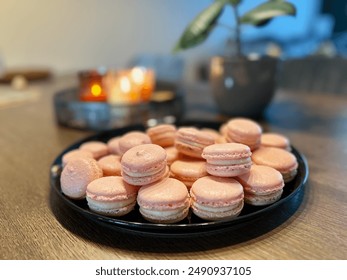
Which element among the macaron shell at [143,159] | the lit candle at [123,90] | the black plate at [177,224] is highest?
the lit candle at [123,90]

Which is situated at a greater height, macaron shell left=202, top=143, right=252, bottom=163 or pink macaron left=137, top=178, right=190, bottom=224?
macaron shell left=202, top=143, right=252, bottom=163

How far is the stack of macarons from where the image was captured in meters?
0.44

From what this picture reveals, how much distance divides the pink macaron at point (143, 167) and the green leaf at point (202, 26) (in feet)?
1.60

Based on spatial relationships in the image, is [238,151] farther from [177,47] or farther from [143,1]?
[143,1]

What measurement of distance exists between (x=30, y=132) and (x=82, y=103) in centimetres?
18

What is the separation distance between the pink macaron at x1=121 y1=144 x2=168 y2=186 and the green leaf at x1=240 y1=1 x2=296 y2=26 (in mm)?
551

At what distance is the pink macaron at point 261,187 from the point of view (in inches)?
18.3

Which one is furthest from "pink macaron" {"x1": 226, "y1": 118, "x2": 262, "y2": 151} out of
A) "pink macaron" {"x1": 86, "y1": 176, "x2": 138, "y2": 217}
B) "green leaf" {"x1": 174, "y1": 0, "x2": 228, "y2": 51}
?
"green leaf" {"x1": 174, "y1": 0, "x2": 228, "y2": 51}

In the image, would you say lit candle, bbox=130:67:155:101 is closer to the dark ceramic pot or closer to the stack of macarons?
the dark ceramic pot

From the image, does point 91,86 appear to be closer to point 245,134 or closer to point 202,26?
point 202,26

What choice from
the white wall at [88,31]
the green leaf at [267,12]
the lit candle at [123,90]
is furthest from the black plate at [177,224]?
the white wall at [88,31]

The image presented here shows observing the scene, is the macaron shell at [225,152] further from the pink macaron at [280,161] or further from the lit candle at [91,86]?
the lit candle at [91,86]

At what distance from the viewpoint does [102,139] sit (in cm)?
75

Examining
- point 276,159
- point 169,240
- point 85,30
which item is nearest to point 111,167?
point 169,240
